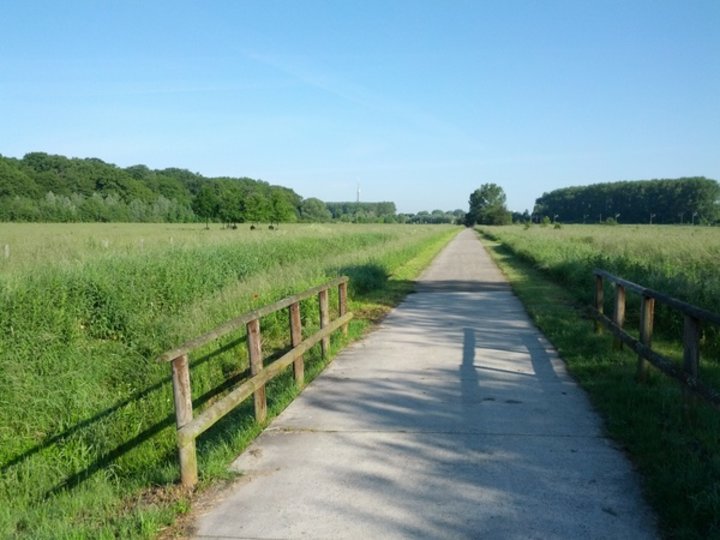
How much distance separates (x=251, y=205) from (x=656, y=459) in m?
83.7

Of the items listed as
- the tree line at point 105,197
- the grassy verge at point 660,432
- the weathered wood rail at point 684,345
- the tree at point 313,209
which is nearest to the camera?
the grassy verge at point 660,432

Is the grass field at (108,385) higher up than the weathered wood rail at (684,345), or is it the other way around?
the weathered wood rail at (684,345)

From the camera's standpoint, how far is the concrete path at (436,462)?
3.36 metres

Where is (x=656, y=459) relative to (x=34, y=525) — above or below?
above

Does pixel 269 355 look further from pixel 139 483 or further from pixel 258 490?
pixel 258 490

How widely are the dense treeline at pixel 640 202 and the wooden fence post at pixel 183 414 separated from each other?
10817 centimetres

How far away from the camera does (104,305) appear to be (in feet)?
35.1

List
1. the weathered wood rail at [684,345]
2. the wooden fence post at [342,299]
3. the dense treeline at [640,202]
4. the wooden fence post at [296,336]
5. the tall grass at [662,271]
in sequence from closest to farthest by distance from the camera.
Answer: the weathered wood rail at [684,345] → the wooden fence post at [296,336] → the wooden fence post at [342,299] → the tall grass at [662,271] → the dense treeline at [640,202]

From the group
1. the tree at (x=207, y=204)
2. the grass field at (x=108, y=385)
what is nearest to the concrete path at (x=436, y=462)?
the grass field at (x=108, y=385)

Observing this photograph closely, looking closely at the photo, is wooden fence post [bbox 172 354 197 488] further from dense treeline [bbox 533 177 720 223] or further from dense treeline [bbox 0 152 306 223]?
dense treeline [bbox 533 177 720 223]

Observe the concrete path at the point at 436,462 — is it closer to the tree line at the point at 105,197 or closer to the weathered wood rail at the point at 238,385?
the weathered wood rail at the point at 238,385

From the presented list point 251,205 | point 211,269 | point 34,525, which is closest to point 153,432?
point 34,525

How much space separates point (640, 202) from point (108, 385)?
15049 cm

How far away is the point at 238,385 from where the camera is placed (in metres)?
5.57
